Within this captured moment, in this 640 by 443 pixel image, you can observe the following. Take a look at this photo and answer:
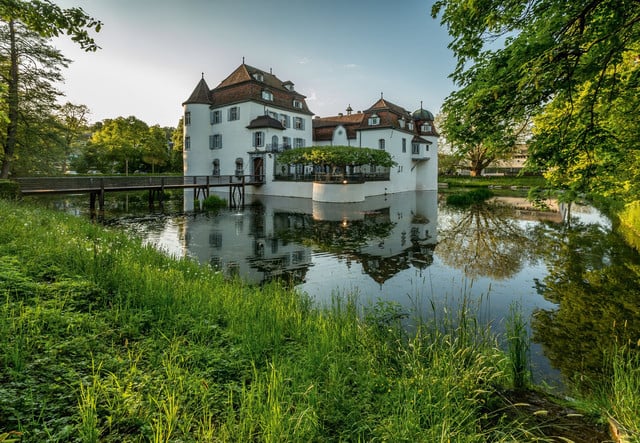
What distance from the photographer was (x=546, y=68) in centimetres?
394

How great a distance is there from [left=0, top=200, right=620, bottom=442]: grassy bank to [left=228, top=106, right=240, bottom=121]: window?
107ft

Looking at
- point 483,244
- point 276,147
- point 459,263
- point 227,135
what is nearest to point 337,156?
point 276,147

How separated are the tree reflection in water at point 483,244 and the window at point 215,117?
2679cm

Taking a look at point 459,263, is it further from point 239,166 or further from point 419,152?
point 419,152

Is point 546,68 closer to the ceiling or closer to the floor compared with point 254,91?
closer to the floor

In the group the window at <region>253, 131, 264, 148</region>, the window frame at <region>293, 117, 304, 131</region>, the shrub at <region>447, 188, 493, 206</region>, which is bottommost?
the shrub at <region>447, 188, 493, 206</region>

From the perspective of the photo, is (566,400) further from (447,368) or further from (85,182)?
(85,182)

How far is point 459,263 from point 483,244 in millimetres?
3540

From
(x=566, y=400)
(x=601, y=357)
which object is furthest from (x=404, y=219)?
(x=566, y=400)

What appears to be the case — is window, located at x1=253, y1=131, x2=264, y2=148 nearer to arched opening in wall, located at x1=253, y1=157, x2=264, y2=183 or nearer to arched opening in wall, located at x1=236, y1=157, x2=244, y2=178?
arched opening in wall, located at x1=253, y1=157, x2=264, y2=183

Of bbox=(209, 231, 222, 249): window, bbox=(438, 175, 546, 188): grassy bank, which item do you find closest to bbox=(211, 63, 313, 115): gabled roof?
bbox=(209, 231, 222, 249): window

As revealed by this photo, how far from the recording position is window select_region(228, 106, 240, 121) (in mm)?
35681

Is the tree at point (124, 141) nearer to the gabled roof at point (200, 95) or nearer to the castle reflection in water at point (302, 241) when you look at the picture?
the gabled roof at point (200, 95)

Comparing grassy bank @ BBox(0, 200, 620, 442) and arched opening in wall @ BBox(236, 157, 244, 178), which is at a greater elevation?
arched opening in wall @ BBox(236, 157, 244, 178)
